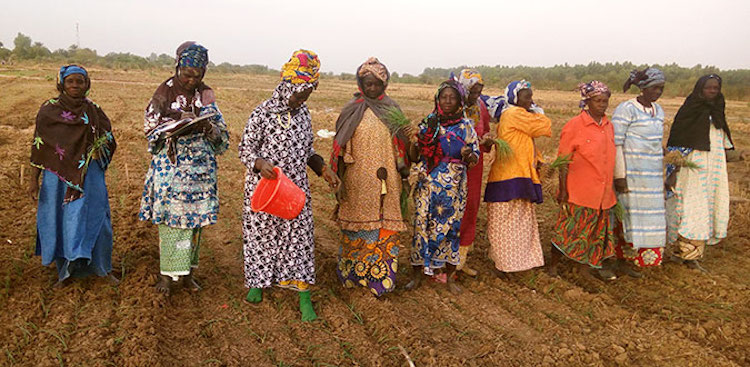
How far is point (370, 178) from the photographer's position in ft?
13.9

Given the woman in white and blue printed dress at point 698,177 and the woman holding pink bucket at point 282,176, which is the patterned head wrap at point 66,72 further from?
the woman in white and blue printed dress at point 698,177

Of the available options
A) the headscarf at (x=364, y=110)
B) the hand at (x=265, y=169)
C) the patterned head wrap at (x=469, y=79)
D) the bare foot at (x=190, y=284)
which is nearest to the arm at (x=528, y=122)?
the patterned head wrap at (x=469, y=79)

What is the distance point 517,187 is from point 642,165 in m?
1.29

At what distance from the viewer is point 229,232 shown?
19.4ft

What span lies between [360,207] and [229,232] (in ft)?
7.44

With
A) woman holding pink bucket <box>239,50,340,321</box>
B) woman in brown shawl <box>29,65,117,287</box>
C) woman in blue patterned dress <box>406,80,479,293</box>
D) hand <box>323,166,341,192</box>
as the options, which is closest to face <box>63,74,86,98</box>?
woman in brown shawl <box>29,65,117,287</box>

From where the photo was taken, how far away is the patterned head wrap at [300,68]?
3635 mm

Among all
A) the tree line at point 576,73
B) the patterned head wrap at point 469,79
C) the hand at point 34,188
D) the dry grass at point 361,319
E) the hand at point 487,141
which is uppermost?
the tree line at point 576,73

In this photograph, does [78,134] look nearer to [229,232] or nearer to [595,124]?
[229,232]

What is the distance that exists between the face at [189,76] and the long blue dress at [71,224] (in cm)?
106

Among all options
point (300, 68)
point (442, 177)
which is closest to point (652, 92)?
point (442, 177)

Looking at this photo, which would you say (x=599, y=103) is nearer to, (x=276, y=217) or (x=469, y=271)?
(x=469, y=271)

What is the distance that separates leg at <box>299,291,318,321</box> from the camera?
391 cm

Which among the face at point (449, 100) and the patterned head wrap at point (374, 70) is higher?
the patterned head wrap at point (374, 70)
